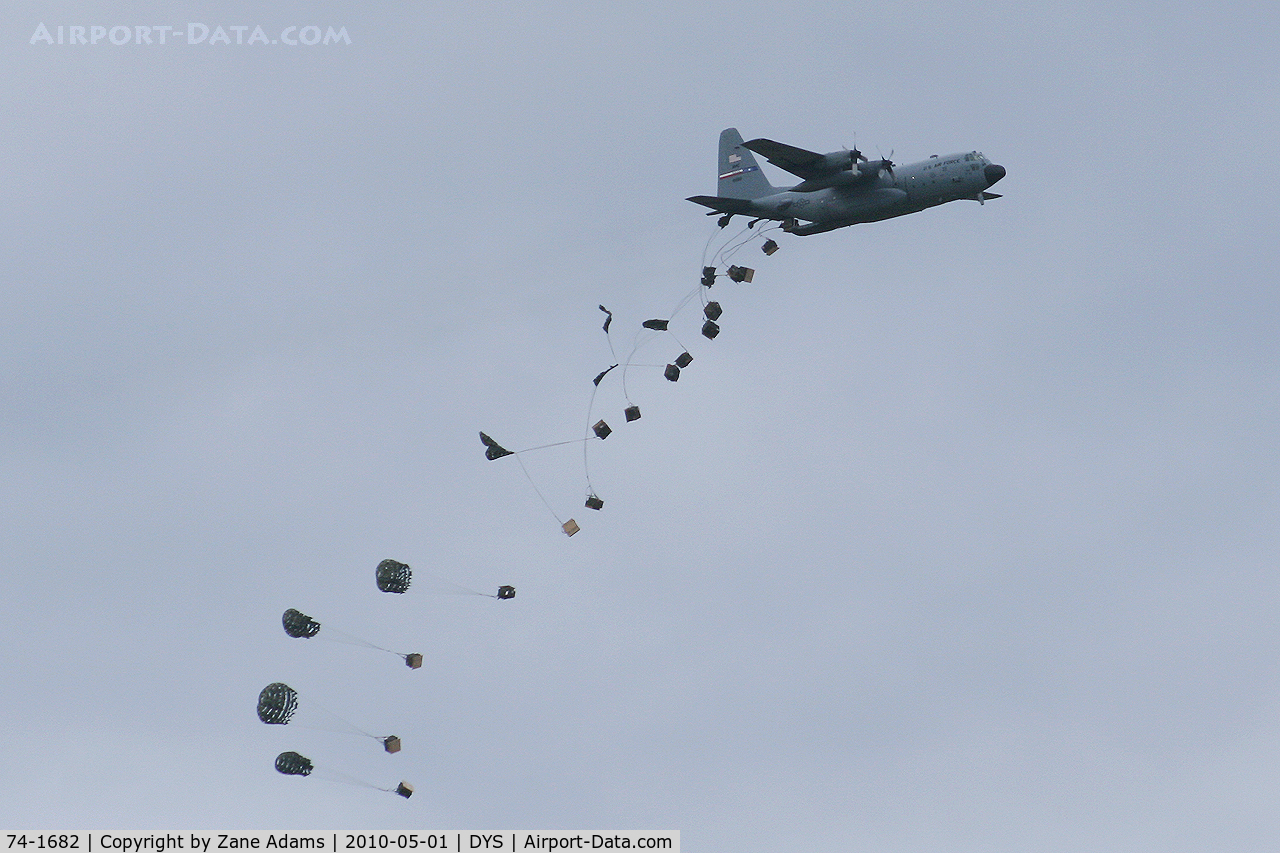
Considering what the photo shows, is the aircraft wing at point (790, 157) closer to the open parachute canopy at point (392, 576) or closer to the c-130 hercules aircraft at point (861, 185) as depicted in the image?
the c-130 hercules aircraft at point (861, 185)

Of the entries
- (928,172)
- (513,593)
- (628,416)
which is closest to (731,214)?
(928,172)

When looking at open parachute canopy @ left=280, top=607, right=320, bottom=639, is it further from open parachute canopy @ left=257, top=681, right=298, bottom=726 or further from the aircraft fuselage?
the aircraft fuselage

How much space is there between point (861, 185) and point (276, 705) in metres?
42.3

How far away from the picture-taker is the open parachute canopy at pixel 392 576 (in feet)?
237

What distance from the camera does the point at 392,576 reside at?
72688mm

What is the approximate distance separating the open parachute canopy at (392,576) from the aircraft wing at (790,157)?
3017 centimetres

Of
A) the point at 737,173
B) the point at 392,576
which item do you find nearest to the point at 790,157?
the point at 737,173

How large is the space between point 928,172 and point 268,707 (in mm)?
45336

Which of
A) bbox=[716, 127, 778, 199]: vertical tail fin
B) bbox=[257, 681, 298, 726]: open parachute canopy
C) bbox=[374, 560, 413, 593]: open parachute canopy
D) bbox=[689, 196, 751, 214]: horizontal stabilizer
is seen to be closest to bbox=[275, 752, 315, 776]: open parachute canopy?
bbox=[257, 681, 298, 726]: open parachute canopy

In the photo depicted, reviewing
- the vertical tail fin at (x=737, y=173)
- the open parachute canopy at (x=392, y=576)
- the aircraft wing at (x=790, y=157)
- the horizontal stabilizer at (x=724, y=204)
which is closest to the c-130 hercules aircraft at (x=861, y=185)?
the aircraft wing at (x=790, y=157)

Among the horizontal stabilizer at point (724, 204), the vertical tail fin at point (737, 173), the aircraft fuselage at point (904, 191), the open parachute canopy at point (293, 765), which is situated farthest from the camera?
the vertical tail fin at point (737, 173)

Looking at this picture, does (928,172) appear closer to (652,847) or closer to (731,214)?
(731,214)

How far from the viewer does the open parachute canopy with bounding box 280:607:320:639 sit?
71500 mm

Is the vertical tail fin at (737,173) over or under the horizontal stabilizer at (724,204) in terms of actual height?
over
